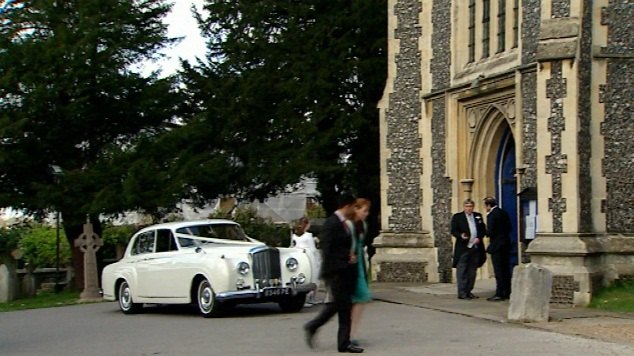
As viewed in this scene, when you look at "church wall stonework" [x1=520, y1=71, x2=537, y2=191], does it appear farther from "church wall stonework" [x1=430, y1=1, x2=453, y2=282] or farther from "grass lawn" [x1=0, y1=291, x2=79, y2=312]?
"grass lawn" [x1=0, y1=291, x2=79, y2=312]

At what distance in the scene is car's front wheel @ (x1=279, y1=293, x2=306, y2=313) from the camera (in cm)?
1628

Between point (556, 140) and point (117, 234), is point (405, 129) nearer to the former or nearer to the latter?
point (556, 140)

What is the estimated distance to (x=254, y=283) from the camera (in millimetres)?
15625

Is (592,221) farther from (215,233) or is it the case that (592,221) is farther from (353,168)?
(353,168)

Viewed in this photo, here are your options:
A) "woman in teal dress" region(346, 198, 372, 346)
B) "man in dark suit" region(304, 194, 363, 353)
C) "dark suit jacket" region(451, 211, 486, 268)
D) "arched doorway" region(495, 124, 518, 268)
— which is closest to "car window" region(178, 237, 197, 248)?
"dark suit jacket" region(451, 211, 486, 268)

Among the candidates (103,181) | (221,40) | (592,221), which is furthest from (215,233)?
(221,40)

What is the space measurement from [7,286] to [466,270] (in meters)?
15.5

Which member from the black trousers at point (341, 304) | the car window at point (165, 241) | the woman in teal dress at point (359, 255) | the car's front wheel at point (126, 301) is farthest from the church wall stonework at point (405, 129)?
the black trousers at point (341, 304)

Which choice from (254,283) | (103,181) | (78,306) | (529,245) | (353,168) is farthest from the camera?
(353,168)

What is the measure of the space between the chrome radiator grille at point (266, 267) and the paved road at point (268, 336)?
57 centimetres

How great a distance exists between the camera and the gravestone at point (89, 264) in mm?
23719

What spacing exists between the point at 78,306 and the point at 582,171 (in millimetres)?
11523

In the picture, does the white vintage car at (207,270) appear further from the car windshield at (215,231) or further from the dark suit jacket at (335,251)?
the dark suit jacket at (335,251)

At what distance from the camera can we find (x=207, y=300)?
1581 centimetres
